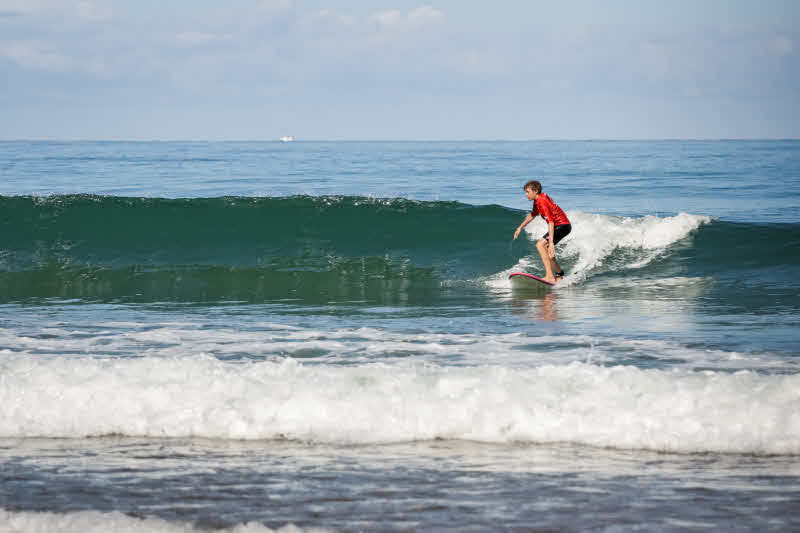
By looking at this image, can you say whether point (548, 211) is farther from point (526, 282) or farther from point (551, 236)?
point (526, 282)

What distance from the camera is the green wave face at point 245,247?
11312mm

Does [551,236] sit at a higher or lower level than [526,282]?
higher

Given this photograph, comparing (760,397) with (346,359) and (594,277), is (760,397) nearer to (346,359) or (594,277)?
(346,359)

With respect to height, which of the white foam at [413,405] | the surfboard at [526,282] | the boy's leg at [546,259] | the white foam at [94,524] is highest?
the boy's leg at [546,259]

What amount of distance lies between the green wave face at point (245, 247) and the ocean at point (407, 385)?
0.33 ft

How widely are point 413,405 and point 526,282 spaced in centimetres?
678

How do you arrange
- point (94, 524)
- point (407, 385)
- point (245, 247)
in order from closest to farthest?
point (94, 524) → point (407, 385) → point (245, 247)

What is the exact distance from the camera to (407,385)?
5145 mm

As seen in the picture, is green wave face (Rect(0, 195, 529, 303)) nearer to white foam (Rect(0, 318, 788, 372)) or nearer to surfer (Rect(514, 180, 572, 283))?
surfer (Rect(514, 180, 572, 283))

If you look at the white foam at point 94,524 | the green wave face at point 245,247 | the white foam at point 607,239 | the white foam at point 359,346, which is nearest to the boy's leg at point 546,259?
the white foam at point 607,239

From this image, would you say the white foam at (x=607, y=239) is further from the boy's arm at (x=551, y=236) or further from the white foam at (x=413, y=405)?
the white foam at (x=413, y=405)

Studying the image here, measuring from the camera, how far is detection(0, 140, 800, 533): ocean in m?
3.60

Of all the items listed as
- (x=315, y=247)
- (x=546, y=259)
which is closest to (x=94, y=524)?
(x=546, y=259)

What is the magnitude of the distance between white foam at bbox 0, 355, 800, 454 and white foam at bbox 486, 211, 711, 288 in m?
6.82
